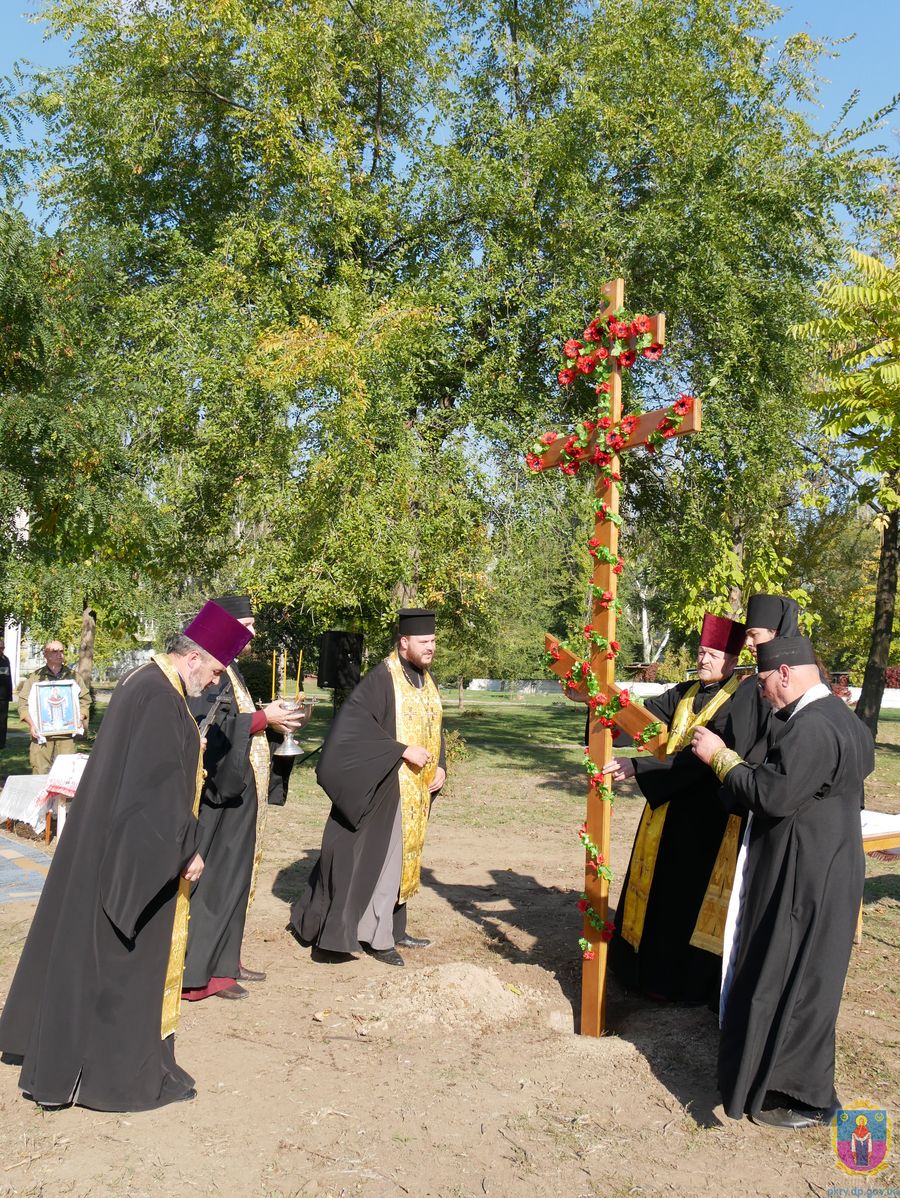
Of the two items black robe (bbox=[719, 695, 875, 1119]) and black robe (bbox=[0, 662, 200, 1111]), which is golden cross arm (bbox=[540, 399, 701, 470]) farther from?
black robe (bbox=[0, 662, 200, 1111])

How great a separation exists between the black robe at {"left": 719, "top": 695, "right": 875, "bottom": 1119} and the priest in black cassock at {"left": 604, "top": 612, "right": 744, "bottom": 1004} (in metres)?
1.46

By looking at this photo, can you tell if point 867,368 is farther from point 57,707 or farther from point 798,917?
point 57,707

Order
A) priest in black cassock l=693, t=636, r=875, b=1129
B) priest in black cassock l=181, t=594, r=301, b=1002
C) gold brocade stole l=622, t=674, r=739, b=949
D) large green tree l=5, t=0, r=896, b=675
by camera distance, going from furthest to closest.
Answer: large green tree l=5, t=0, r=896, b=675 → gold brocade stole l=622, t=674, r=739, b=949 → priest in black cassock l=181, t=594, r=301, b=1002 → priest in black cassock l=693, t=636, r=875, b=1129

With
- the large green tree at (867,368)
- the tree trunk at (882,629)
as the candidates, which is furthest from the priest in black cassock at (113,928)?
the tree trunk at (882,629)

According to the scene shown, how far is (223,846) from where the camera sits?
20.5ft

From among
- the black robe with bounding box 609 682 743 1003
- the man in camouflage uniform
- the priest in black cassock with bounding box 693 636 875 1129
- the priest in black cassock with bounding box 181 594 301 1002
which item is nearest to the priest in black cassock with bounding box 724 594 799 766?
the black robe with bounding box 609 682 743 1003

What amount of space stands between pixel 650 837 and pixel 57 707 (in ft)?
24.7

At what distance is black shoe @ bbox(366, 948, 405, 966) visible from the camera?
6.82 m

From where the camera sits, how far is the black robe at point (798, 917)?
14.7 ft

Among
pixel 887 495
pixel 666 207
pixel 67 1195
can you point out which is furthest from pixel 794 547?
pixel 67 1195

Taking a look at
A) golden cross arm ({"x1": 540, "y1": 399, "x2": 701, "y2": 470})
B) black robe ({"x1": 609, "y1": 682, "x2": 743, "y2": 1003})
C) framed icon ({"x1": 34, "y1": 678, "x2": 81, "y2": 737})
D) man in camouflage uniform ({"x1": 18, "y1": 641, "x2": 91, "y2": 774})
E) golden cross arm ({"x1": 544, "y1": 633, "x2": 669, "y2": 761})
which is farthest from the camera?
man in camouflage uniform ({"x1": 18, "y1": 641, "x2": 91, "y2": 774})

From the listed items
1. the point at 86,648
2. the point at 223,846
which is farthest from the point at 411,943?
the point at 86,648

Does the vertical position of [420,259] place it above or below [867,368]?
above

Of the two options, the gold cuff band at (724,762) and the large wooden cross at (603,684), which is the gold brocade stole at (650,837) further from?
the gold cuff band at (724,762)
